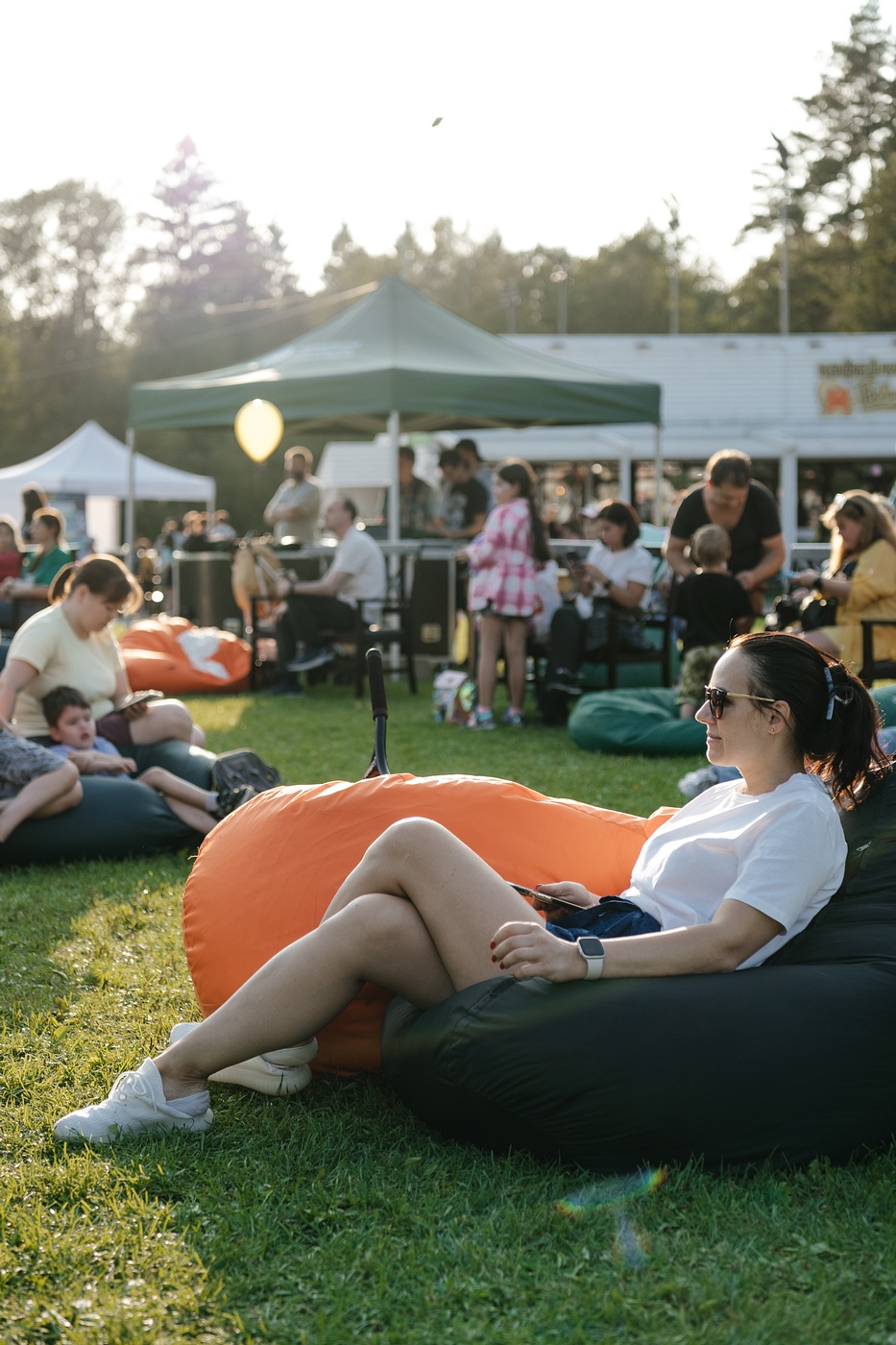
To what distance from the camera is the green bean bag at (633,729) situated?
777cm

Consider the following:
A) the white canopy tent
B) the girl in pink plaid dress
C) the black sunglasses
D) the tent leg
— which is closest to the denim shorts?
the black sunglasses

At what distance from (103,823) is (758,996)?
3.37 m

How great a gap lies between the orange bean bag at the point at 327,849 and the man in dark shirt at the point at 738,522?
4883 mm

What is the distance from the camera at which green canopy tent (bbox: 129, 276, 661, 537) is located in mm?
11430

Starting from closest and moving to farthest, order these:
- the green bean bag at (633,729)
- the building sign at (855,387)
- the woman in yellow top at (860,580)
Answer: the woman in yellow top at (860,580), the green bean bag at (633,729), the building sign at (855,387)

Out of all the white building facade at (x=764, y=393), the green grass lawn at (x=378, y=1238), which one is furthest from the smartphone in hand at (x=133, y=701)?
the white building facade at (x=764, y=393)

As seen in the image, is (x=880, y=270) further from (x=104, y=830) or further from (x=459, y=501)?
(x=104, y=830)

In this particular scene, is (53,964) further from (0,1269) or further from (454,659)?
(454,659)

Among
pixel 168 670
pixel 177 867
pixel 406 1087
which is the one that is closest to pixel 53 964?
pixel 177 867

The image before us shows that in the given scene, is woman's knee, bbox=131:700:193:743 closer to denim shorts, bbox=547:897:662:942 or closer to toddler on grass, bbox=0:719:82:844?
toddler on grass, bbox=0:719:82:844

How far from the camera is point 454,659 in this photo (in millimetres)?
11828

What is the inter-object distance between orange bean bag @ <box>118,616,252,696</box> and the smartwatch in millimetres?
8526

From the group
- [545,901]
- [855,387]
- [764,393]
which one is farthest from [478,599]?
[855,387]

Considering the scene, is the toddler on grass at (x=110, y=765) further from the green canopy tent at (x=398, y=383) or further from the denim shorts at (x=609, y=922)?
the green canopy tent at (x=398, y=383)
